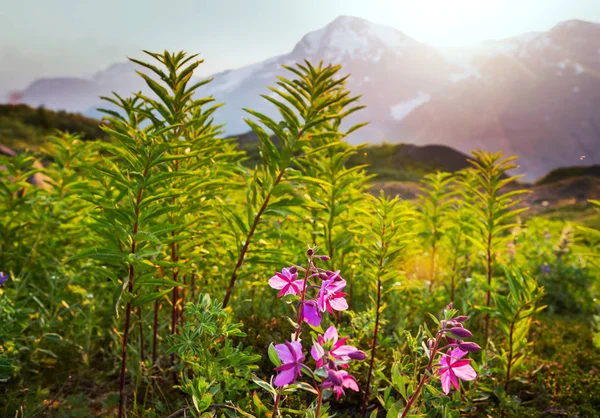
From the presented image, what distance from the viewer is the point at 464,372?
1.36m

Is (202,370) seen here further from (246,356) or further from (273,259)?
(273,259)

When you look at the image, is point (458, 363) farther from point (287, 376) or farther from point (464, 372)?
point (287, 376)

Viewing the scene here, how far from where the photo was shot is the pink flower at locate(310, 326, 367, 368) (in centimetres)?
127

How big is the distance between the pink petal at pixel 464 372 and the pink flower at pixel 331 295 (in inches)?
17.0

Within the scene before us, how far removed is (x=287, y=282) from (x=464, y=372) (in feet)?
2.28

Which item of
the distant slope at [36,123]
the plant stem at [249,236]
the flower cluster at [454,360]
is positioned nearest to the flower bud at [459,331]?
the flower cluster at [454,360]

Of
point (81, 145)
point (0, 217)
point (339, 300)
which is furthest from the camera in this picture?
point (81, 145)

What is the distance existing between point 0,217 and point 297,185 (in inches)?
113

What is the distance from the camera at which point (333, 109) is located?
3035 millimetres

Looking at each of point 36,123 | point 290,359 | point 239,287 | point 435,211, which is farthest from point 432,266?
point 36,123

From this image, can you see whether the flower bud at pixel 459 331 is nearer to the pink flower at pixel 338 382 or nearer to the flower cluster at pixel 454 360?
the flower cluster at pixel 454 360

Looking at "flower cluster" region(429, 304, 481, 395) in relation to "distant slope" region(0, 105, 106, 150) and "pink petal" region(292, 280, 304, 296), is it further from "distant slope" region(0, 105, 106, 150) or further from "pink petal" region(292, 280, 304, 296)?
"distant slope" region(0, 105, 106, 150)

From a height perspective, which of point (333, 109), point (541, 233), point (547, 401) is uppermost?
point (333, 109)

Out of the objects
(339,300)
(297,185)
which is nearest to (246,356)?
(339,300)
